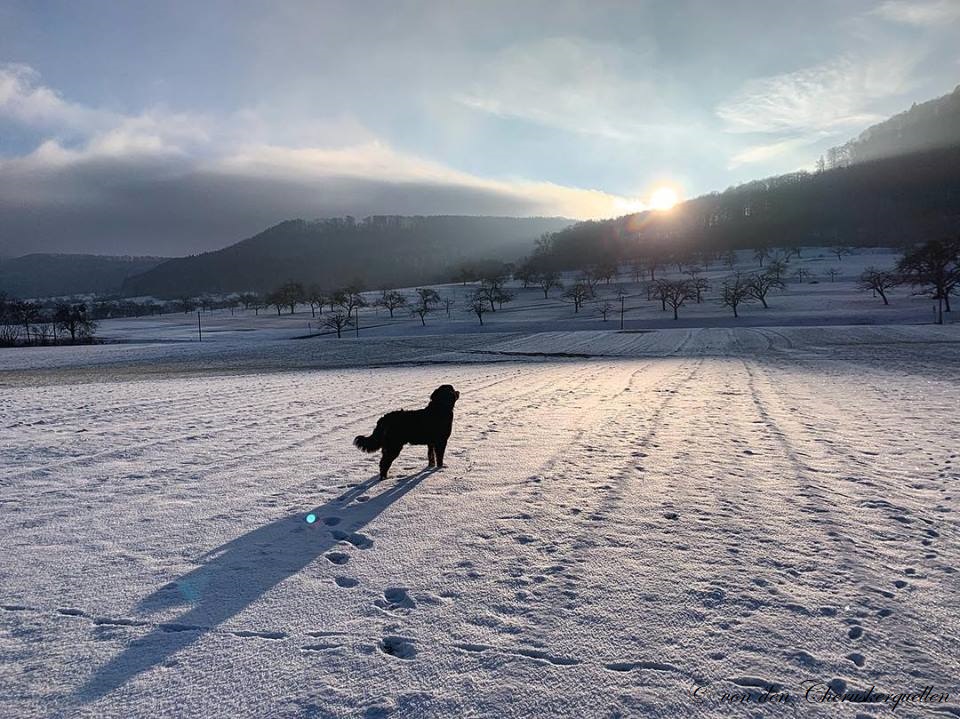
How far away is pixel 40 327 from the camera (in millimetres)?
94250

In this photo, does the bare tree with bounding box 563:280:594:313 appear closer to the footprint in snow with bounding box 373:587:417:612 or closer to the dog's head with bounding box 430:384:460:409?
the dog's head with bounding box 430:384:460:409

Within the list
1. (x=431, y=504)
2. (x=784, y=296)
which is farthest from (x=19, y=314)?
(x=784, y=296)

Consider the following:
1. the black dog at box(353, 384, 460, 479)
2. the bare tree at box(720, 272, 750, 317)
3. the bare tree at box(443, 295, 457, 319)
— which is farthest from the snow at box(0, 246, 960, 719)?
the bare tree at box(443, 295, 457, 319)

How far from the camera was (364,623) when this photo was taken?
150 inches

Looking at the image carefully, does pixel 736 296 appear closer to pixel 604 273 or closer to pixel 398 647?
pixel 604 273

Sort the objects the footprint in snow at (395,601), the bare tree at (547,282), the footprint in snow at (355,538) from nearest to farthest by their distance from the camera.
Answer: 1. the footprint in snow at (395,601)
2. the footprint in snow at (355,538)
3. the bare tree at (547,282)

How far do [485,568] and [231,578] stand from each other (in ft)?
7.80

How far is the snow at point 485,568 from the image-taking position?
3174 mm

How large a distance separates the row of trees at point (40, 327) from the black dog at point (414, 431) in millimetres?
90558

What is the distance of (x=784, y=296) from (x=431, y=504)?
3592 inches

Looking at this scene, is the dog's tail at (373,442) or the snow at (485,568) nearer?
the snow at (485,568)

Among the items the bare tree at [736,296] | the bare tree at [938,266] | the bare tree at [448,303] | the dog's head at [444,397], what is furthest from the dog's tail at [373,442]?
the bare tree at [448,303]

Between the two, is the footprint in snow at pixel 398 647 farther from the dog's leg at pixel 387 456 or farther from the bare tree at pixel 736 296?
the bare tree at pixel 736 296

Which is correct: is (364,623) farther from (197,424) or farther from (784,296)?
(784,296)
